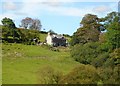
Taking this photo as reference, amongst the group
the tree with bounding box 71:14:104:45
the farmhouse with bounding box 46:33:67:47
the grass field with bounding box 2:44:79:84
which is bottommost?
the grass field with bounding box 2:44:79:84

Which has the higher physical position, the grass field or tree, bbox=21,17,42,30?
tree, bbox=21,17,42,30

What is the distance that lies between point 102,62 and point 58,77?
15372mm

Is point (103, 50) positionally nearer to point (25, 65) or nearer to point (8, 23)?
point (25, 65)

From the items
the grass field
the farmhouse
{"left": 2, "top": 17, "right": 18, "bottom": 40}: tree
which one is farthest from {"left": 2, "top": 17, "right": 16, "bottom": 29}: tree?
the grass field

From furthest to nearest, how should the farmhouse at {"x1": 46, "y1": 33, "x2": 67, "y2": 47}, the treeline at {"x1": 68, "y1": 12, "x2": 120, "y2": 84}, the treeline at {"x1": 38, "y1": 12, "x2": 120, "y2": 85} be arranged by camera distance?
1. the farmhouse at {"x1": 46, "y1": 33, "x2": 67, "y2": 47}
2. the treeline at {"x1": 68, "y1": 12, "x2": 120, "y2": 84}
3. the treeline at {"x1": 38, "y1": 12, "x2": 120, "y2": 85}

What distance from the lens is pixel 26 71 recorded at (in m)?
33.3

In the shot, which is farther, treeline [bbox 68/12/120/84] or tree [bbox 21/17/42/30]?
tree [bbox 21/17/42/30]

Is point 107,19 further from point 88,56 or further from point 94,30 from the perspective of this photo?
point 88,56

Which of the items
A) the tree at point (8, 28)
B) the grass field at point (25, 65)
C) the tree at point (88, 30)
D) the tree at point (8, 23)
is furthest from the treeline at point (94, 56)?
the tree at point (8, 23)

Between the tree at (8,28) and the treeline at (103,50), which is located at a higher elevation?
the tree at (8,28)

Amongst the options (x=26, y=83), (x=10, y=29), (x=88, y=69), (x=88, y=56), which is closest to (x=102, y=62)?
(x=88, y=56)

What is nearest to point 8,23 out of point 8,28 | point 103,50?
point 8,28

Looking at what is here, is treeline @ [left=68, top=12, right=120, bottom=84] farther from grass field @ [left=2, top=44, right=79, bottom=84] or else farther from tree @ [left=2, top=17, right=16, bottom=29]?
tree @ [left=2, top=17, right=16, bottom=29]

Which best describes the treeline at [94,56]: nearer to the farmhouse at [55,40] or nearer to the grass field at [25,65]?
the grass field at [25,65]
